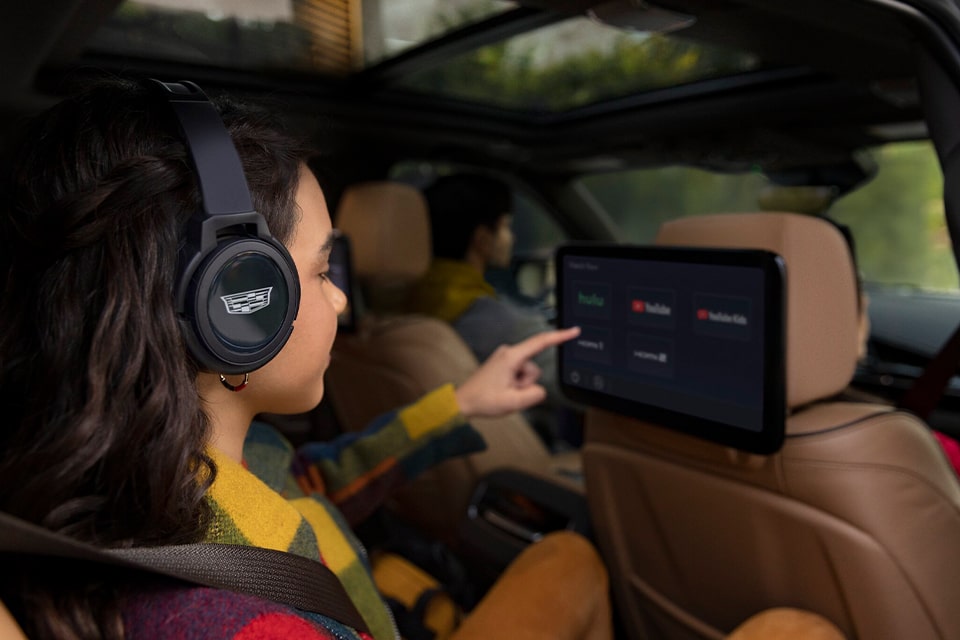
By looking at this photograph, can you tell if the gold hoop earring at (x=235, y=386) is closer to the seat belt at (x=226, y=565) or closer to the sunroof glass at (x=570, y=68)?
the seat belt at (x=226, y=565)

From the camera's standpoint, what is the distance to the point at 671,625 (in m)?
1.64

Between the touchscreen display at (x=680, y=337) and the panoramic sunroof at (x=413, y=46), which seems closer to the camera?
the touchscreen display at (x=680, y=337)

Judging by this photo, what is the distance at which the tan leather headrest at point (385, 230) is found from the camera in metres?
2.65

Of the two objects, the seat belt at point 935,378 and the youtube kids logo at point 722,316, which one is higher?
the youtube kids logo at point 722,316

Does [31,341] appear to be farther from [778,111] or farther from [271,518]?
[778,111]

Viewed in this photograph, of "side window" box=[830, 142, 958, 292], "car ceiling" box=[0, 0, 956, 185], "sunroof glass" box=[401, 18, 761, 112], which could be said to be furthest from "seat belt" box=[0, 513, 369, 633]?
"side window" box=[830, 142, 958, 292]

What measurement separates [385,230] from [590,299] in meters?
1.38

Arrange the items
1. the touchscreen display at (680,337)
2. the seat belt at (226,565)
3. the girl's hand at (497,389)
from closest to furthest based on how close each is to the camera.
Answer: the seat belt at (226,565), the touchscreen display at (680,337), the girl's hand at (497,389)

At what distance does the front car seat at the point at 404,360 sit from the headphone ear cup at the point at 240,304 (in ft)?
5.35

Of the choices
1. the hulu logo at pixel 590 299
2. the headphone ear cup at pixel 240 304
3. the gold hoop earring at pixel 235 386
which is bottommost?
the hulu logo at pixel 590 299

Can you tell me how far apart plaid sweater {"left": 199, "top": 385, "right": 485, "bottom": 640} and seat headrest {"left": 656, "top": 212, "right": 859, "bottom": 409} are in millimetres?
663

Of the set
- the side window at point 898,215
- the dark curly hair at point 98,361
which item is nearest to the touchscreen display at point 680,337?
the dark curly hair at point 98,361

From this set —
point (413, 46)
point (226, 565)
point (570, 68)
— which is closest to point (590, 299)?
point (226, 565)

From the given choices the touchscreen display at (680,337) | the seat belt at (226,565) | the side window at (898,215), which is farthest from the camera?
the side window at (898,215)
